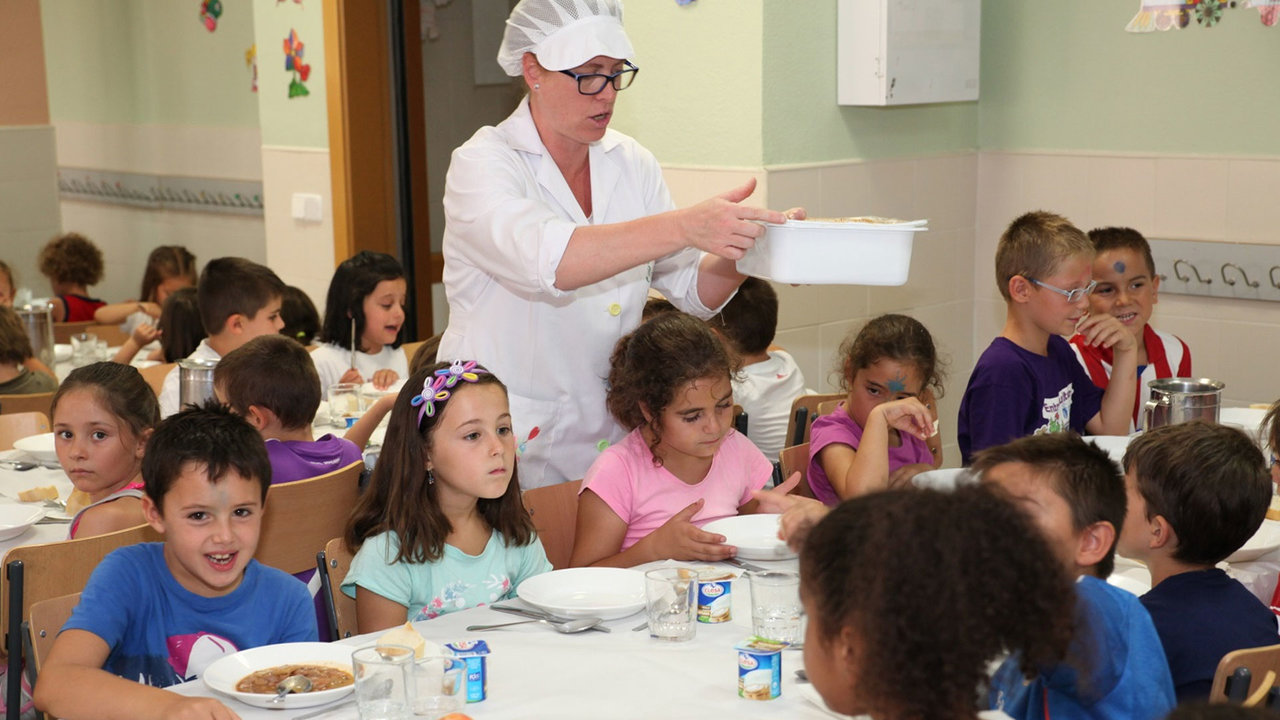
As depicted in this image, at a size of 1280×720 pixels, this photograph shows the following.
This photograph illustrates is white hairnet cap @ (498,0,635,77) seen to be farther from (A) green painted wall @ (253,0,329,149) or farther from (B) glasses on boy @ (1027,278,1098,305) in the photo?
(A) green painted wall @ (253,0,329,149)

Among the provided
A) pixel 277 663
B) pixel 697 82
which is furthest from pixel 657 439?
pixel 697 82

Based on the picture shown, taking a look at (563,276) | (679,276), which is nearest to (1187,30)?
(679,276)

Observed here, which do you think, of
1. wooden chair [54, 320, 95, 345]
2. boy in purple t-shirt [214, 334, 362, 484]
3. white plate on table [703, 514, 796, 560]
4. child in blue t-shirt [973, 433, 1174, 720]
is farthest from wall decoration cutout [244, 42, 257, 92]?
child in blue t-shirt [973, 433, 1174, 720]

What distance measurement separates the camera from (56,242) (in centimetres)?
667

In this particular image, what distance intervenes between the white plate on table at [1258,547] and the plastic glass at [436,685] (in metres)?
1.61

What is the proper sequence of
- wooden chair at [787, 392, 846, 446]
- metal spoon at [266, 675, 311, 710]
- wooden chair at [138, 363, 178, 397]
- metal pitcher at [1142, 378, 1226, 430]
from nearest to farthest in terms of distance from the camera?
1. metal spoon at [266, 675, 311, 710]
2. metal pitcher at [1142, 378, 1226, 430]
3. wooden chair at [787, 392, 846, 446]
4. wooden chair at [138, 363, 178, 397]

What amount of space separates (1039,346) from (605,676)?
204 cm

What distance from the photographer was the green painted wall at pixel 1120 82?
465cm

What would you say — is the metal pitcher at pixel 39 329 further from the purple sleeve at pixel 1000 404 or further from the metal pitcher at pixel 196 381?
the purple sleeve at pixel 1000 404

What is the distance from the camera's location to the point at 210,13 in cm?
800

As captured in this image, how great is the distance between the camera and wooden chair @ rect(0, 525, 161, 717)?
2.46 m

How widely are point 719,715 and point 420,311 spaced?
209 inches

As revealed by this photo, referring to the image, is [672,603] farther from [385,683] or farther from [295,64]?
[295,64]

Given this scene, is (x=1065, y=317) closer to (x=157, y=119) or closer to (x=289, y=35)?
(x=289, y=35)
